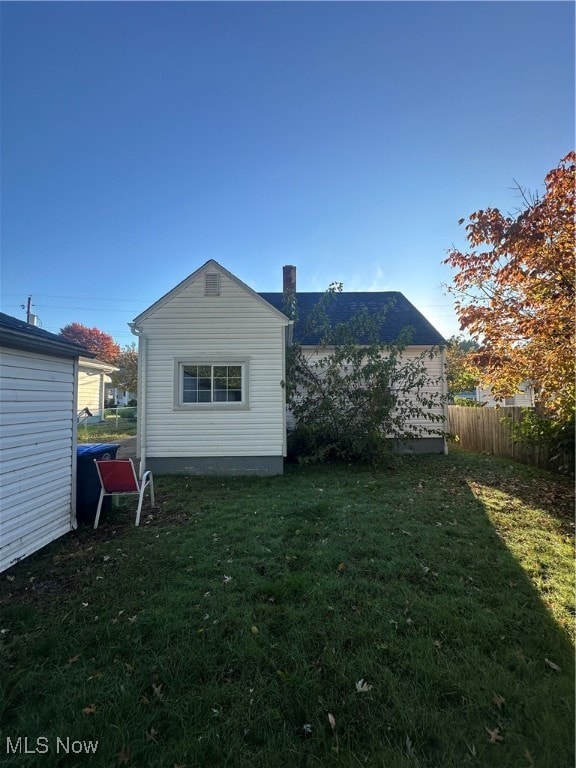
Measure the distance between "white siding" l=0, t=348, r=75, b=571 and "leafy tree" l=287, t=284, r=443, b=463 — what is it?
18.2 ft

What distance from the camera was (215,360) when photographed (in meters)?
8.66

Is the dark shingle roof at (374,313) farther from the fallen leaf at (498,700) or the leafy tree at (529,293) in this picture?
the fallen leaf at (498,700)

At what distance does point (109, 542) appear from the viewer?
4684 mm

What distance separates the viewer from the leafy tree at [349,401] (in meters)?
9.28

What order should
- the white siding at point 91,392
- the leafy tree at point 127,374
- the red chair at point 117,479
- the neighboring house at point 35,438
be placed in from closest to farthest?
the neighboring house at point 35,438 < the red chair at point 117,479 < the white siding at point 91,392 < the leafy tree at point 127,374

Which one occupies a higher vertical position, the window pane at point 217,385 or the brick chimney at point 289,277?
the brick chimney at point 289,277

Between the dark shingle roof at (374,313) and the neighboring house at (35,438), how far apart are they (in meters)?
7.71

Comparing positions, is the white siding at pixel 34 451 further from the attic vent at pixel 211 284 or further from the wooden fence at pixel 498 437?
the wooden fence at pixel 498 437

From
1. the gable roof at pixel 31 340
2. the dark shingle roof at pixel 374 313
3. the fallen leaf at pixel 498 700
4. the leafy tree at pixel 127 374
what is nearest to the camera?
the fallen leaf at pixel 498 700

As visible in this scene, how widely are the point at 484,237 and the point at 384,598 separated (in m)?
6.33

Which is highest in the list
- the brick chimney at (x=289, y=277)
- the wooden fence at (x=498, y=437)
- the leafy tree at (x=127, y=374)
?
the brick chimney at (x=289, y=277)

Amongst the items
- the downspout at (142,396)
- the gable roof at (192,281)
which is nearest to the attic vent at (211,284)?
the gable roof at (192,281)

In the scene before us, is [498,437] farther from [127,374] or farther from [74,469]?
[127,374]

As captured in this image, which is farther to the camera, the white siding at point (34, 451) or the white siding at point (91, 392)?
the white siding at point (91, 392)
